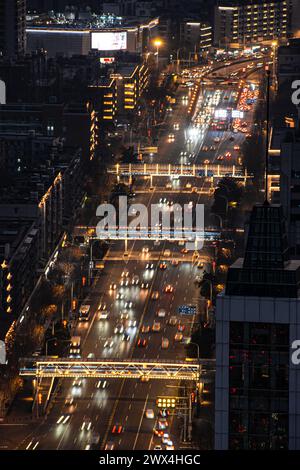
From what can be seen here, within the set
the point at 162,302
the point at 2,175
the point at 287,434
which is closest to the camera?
the point at 287,434

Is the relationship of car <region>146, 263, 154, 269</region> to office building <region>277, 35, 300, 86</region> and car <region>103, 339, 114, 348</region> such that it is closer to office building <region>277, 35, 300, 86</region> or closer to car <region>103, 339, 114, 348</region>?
car <region>103, 339, 114, 348</region>

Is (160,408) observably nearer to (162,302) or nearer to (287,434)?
(162,302)

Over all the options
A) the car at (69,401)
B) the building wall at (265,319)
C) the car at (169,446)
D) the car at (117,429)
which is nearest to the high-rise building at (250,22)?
the car at (69,401)

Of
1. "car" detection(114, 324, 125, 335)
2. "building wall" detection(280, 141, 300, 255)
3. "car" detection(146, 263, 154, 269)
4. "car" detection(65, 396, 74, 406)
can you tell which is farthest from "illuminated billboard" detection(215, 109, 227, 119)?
"building wall" detection(280, 141, 300, 255)

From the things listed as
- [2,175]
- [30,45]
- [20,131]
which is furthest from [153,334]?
[30,45]

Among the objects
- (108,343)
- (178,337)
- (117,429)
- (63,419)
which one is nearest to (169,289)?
(178,337)

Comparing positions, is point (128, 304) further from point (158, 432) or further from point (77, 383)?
point (158, 432)

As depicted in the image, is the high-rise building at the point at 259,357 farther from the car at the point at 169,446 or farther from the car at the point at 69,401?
the car at the point at 69,401
